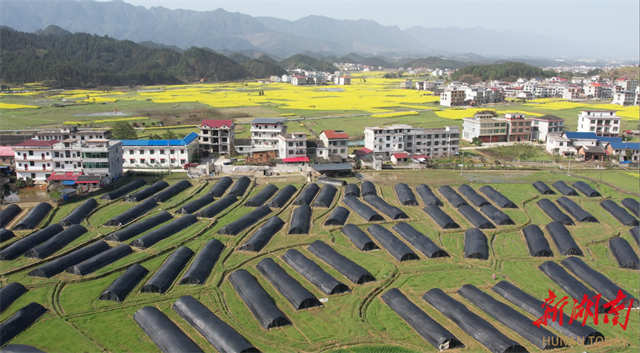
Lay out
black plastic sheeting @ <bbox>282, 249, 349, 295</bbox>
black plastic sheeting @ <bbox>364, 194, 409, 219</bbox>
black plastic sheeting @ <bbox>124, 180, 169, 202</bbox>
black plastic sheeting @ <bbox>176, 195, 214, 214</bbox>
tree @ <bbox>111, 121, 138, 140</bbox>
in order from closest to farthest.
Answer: black plastic sheeting @ <bbox>282, 249, 349, 295</bbox> < black plastic sheeting @ <bbox>364, 194, 409, 219</bbox> < black plastic sheeting @ <bbox>176, 195, 214, 214</bbox> < black plastic sheeting @ <bbox>124, 180, 169, 202</bbox> < tree @ <bbox>111, 121, 138, 140</bbox>

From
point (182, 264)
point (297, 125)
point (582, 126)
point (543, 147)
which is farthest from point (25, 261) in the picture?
point (582, 126)

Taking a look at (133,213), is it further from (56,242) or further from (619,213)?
(619,213)

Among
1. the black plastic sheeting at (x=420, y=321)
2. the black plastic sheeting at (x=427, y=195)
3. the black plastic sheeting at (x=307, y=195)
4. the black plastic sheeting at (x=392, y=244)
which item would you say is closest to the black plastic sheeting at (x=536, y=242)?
the black plastic sheeting at (x=427, y=195)

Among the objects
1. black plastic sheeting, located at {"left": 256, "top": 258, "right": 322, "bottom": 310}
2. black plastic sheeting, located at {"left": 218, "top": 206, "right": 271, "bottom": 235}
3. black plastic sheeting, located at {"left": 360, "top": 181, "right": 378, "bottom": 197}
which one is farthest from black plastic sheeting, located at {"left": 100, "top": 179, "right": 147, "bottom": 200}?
black plastic sheeting, located at {"left": 360, "top": 181, "right": 378, "bottom": 197}

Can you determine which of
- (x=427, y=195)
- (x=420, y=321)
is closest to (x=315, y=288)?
(x=420, y=321)

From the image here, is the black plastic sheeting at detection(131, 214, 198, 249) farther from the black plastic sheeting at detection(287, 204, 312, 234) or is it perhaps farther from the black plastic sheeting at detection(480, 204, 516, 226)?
the black plastic sheeting at detection(480, 204, 516, 226)
